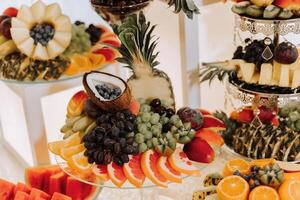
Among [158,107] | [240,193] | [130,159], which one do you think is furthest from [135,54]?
[240,193]

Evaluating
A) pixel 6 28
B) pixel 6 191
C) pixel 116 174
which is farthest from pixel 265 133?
pixel 6 28

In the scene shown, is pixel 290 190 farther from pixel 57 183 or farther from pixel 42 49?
pixel 42 49

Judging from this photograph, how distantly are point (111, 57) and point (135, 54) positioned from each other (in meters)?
0.52

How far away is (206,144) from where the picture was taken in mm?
1362

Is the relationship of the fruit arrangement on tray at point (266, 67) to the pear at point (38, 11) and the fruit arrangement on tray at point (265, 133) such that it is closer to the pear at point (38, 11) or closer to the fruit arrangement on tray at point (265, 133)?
the fruit arrangement on tray at point (265, 133)

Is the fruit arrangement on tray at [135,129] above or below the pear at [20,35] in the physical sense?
below

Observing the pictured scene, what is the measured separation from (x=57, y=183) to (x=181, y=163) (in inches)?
14.9

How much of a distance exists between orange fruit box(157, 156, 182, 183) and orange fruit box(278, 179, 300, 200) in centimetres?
24

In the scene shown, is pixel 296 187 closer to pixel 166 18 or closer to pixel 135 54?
pixel 135 54

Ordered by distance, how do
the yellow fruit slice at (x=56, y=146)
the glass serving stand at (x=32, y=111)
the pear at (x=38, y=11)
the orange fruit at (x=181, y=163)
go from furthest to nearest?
the pear at (x=38, y=11) → the glass serving stand at (x=32, y=111) → the yellow fruit slice at (x=56, y=146) → the orange fruit at (x=181, y=163)

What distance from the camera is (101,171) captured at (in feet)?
4.31

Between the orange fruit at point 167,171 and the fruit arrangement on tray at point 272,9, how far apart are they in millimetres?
479

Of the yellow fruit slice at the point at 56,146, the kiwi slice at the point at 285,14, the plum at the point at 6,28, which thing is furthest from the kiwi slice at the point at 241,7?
the plum at the point at 6,28

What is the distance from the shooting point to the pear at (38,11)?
1.92 m
